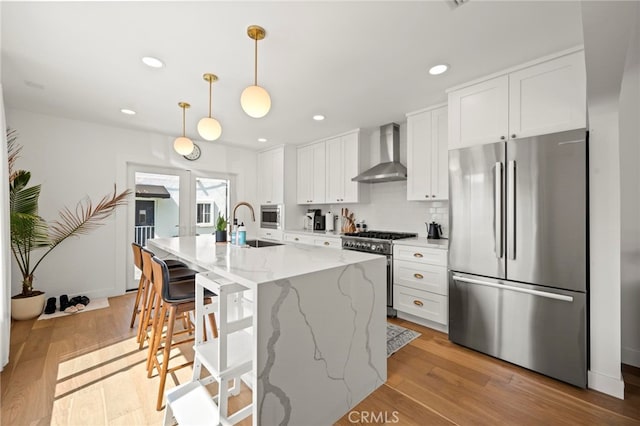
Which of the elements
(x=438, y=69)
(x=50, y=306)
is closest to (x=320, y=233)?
(x=438, y=69)

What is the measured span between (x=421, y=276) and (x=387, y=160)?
1.71 metres

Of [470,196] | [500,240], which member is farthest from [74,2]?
[500,240]

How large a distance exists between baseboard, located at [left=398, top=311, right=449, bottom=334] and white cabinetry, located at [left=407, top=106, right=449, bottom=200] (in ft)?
4.45

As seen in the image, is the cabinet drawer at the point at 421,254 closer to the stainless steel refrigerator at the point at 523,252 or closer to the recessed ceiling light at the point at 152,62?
the stainless steel refrigerator at the point at 523,252

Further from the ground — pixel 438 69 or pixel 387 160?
→ pixel 438 69

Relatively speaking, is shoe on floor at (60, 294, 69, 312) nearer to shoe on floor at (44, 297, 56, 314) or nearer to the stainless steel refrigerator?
shoe on floor at (44, 297, 56, 314)

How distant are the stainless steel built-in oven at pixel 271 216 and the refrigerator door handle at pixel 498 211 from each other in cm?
339

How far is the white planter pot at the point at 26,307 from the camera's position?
3.00m

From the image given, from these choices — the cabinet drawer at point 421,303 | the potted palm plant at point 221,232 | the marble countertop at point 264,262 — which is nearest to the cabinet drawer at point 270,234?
the potted palm plant at point 221,232

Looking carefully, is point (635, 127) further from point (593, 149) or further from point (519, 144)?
point (519, 144)

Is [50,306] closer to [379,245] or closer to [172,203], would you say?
[172,203]

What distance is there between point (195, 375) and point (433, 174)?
2.91 metres

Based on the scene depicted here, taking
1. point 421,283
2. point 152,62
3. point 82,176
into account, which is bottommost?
point 421,283

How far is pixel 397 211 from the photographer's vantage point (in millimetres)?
3863
